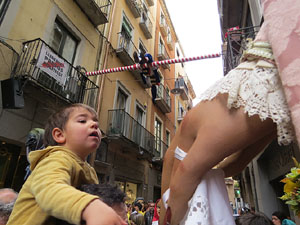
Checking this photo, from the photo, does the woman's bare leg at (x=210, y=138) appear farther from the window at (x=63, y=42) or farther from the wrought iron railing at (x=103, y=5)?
the wrought iron railing at (x=103, y=5)

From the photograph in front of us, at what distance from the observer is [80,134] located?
115 cm

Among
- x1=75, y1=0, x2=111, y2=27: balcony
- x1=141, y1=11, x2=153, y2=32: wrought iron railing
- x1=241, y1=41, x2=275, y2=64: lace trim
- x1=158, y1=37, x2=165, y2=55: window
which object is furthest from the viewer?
x1=158, y1=37, x2=165, y2=55: window

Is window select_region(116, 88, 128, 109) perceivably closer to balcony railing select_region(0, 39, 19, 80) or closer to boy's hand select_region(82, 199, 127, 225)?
balcony railing select_region(0, 39, 19, 80)

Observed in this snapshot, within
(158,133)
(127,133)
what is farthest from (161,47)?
(127,133)

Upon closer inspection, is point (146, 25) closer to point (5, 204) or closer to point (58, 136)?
point (5, 204)

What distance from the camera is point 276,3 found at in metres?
0.93

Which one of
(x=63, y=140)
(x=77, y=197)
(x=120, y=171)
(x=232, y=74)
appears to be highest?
(x=120, y=171)

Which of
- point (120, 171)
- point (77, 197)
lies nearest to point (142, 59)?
point (120, 171)

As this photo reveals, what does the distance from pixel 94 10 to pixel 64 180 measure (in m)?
9.11

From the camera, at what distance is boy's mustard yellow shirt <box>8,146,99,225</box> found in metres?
0.67

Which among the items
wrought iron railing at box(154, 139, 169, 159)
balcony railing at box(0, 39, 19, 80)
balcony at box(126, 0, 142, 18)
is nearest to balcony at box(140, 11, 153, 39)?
balcony at box(126, 0, 142, 18)

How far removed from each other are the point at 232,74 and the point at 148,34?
14310mm

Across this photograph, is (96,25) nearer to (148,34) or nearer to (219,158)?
(148,34)

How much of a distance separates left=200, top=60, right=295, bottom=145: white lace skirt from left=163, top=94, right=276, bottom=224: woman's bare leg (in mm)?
35
